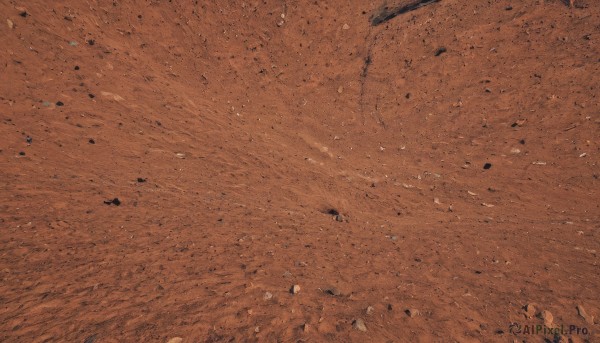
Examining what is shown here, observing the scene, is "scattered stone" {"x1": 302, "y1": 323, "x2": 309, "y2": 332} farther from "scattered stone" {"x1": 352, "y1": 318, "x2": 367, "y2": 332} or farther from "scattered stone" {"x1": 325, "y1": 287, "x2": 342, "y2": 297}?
"scattered stone" {"x1": 325, "y1": 287, "x2": 342, "y2": 297}

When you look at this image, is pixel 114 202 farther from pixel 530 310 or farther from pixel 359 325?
pixel 530 310

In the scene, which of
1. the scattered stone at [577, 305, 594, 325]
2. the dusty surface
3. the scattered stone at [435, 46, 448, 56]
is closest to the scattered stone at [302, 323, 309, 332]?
the dusty surface

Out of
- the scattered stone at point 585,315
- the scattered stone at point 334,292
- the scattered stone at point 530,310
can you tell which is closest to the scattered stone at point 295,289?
the scattered stone at point 334,292

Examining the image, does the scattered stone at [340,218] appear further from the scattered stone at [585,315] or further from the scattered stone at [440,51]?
the scattered stone at [440,51]

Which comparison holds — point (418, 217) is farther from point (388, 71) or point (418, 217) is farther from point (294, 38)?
point (294, 38)

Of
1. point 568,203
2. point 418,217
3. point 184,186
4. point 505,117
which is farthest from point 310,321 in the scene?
point 505,117

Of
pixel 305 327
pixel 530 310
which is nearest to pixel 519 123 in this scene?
pixel 530 310
